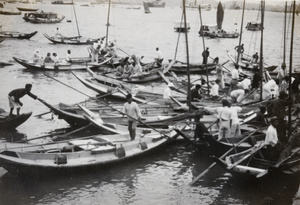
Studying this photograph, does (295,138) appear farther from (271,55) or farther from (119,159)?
(271,55)

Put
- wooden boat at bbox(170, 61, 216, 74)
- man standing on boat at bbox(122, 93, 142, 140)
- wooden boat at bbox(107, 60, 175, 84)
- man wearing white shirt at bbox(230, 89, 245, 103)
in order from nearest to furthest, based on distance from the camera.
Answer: man standing on boat at bbox(122, 93, 142, 140), man wearing white shirt at bbox(230, 89, 245, 103), wooden boat at bbox(107, 60, 175, 84), wooden boat at bbox(170, 61, 216, 74)

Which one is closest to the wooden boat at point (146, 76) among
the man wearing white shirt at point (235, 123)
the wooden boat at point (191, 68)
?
the wooden boat at point (191, 68)

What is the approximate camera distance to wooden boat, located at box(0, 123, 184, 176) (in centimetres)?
1199

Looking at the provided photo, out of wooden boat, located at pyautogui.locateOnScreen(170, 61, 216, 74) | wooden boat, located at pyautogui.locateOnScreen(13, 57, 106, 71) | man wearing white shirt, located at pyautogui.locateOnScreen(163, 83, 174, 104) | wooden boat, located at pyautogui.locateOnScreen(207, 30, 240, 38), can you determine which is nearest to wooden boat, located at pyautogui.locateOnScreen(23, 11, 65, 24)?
wooden boat, located at pyautogui.locateOnScreen(207, 30, 240, 38)

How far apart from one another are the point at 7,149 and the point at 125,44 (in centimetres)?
5084

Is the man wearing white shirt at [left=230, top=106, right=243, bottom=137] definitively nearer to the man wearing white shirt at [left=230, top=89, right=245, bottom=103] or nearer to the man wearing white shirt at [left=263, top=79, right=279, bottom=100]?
the man wearing white shirt at [left=263, top=79, right=279, bottom=100]

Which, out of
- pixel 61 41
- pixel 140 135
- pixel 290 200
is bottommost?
pixel 290 200

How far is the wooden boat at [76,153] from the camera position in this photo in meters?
12.0

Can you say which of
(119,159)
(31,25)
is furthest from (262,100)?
(31,25)

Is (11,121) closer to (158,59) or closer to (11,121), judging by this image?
(11,121)

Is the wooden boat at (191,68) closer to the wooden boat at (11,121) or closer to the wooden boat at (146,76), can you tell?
the wooden boat at (146,76)

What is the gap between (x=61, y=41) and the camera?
5016cm

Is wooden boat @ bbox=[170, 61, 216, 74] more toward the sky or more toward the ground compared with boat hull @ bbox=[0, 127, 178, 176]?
more toward the sky

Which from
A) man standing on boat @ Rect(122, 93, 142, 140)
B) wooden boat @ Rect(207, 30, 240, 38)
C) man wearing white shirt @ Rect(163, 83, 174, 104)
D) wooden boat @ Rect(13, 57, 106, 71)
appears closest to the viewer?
man standing on boat @ Rect(122, 93, 142, 140)
